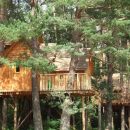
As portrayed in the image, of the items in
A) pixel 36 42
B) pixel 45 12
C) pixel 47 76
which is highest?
pixel 45 12

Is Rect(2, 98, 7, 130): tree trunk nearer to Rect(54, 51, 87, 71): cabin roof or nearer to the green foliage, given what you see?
the green foliage

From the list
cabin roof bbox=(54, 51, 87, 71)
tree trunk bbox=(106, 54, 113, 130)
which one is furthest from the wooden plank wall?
tree trunk bbox=(106, 54, 113, 130)

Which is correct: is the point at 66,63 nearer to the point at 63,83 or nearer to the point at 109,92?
the point at 63,83

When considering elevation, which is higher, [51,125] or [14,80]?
[14,80]

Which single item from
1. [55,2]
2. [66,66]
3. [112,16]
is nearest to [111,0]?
[112,16]

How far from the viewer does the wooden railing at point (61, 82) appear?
31547 mm

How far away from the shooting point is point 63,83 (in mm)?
31906

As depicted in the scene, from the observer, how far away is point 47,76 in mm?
32188

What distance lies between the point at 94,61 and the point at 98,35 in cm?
1000

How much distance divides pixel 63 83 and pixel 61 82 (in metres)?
0.14

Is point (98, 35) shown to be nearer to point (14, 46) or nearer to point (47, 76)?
point (47, 76)

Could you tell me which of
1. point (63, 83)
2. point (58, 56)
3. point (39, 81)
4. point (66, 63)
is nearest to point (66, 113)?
point (63, 83)

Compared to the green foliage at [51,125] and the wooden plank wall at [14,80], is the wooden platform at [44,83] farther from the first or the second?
the green foliage at [51,125]

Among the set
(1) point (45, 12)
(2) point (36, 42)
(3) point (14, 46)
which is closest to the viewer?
(1) point (45, 12)
